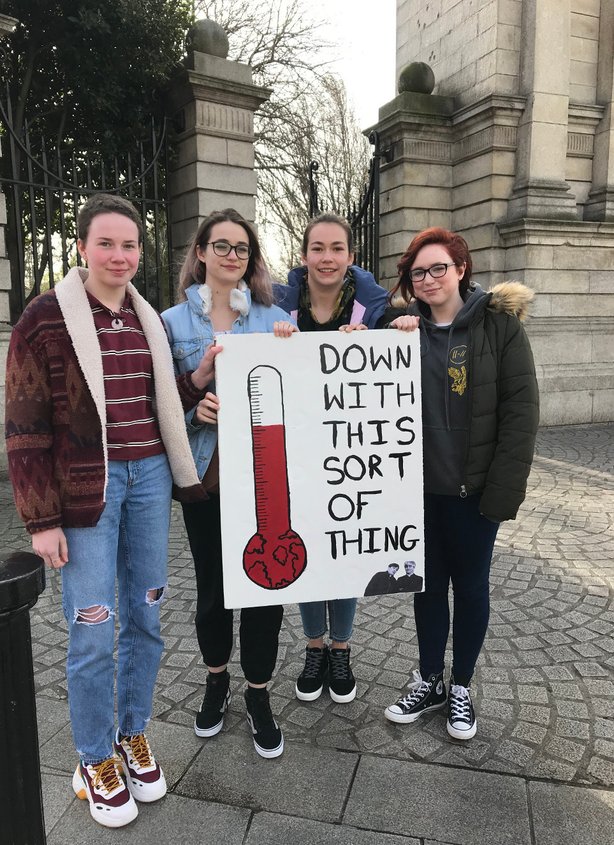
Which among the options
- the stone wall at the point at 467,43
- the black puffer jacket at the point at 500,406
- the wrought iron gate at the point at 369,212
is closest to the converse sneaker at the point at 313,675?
the black puffer jacket at the point at 500,406

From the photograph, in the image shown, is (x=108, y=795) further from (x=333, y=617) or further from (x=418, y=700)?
(x=418, y=700)

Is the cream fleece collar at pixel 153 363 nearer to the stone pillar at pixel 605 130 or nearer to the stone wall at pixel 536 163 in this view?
the stone wall at pixel 536 163

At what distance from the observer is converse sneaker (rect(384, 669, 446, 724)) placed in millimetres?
2713

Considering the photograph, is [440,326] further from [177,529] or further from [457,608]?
[177,529]

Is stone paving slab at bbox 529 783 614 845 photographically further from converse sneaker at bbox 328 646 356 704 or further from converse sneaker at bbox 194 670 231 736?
converse sneaker at bbox 194 670 231 736

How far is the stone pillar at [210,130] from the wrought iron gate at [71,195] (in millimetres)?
303

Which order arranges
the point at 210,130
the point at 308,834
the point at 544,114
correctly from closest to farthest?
the point at 308,834
the point at 210,130
the point at 544,114

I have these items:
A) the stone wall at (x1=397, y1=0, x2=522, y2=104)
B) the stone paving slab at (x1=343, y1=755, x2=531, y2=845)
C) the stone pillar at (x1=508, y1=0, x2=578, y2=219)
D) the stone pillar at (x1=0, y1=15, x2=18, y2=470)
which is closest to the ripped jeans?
the stone paving slab at (x1=343, y1=755, x2=531, y2=845)

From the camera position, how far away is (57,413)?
1985 millimetres

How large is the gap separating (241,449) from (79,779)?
1340 millimetres

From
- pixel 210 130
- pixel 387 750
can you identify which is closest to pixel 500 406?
pixel 387 750

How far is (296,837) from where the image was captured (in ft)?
6.88

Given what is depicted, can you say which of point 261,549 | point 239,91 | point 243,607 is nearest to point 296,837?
point 243,607

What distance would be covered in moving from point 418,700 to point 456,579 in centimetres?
59
